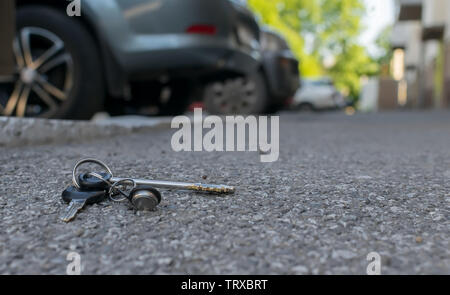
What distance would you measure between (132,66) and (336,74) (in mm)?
28411

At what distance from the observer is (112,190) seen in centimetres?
146

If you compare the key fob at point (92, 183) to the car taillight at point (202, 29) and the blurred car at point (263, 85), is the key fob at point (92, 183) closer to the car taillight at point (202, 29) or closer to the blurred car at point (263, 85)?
the car taillight at point (202, 29)

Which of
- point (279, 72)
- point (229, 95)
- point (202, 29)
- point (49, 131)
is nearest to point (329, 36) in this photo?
point (279, 72)

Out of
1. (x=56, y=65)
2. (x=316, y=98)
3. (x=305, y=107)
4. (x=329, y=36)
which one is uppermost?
(x=329, y=36)

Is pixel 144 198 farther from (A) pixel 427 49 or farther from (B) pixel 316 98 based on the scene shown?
(A) pixel 427 49

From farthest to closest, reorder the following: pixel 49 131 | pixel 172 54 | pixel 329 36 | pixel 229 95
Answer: pixel 329 36
pixel 229 95
pixel 172 54
pixel 49 131

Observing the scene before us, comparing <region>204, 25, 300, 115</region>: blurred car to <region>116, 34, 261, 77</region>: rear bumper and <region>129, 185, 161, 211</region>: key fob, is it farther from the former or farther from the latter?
<region>129, 185, 161, 211</region>: key fob

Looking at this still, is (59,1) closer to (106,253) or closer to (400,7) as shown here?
(106,253)

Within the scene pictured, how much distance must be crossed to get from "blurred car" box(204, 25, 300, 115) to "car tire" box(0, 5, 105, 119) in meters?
1.46

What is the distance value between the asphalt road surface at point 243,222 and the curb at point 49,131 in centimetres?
41

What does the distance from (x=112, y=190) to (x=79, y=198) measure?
0.11 metres

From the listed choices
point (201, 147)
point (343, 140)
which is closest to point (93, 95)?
point (201, 147)

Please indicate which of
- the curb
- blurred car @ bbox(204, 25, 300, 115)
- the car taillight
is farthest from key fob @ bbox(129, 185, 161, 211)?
blurred car @ bbox(204, 25, 300, 115)
